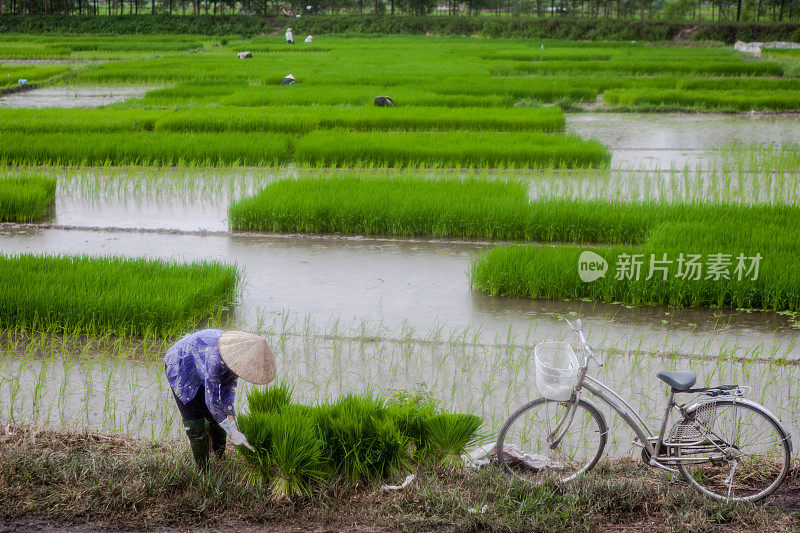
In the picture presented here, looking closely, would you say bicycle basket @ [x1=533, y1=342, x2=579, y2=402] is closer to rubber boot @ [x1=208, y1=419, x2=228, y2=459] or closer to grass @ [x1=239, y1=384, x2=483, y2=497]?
grass @ [x1=239, y1=384, x2=483, y2=497]

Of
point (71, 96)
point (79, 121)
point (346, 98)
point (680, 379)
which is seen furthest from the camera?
point (71, 96)

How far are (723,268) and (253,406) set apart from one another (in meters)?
3.51

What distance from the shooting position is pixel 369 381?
398 cm

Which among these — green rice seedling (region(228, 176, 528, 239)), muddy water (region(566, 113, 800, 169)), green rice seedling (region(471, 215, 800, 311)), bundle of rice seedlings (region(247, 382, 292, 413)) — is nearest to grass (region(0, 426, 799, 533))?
bundle of rice seedlings (region(247, 382, 292, 413))

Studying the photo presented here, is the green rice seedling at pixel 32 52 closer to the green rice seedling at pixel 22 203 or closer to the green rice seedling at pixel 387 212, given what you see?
the green rice seedling at pixel 22 203

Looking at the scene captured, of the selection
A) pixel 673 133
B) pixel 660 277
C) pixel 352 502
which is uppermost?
pixel 673 133

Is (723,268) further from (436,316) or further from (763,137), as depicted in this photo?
(763,137)

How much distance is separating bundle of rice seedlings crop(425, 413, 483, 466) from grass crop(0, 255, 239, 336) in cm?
196

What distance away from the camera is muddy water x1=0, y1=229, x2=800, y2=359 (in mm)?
4613

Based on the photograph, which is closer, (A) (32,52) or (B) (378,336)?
(B) (378,336)

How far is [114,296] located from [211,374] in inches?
85.5

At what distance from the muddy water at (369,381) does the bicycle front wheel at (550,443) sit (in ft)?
0.45

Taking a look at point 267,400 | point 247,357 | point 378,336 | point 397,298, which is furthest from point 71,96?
point 247,357

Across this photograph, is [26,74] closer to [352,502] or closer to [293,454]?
[293,454]
